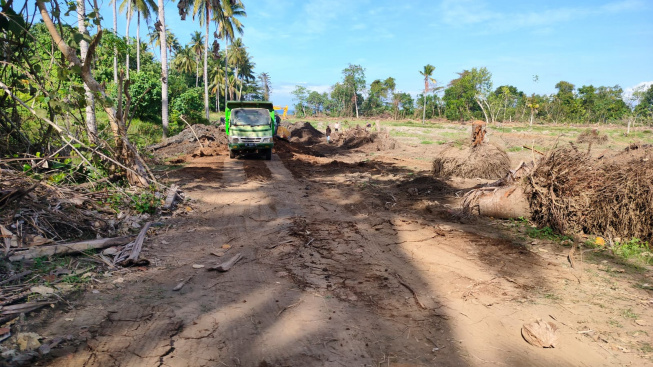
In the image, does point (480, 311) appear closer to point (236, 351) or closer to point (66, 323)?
point (236, 351)

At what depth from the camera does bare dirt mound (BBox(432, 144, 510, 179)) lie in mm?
12680

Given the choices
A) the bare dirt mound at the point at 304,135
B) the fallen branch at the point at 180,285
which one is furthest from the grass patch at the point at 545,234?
the bare dirt mound at the point at 304,135

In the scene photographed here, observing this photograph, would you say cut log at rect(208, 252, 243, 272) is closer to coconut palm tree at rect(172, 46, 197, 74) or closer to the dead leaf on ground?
the dead leaf on ground

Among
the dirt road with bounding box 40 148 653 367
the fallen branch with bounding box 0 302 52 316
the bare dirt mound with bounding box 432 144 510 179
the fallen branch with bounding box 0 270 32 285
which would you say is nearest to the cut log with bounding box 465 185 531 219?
the dirt road with bounding box 40 148 653 367

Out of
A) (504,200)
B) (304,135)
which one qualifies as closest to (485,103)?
(304,135)

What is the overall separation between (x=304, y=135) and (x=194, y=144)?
12374 millimetres

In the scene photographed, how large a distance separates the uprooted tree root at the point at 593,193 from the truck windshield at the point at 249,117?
11.5 metres

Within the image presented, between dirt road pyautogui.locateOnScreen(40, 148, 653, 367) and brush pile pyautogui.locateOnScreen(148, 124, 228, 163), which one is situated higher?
brush pile pyautogui.locateOnScreen(148, 124, 228, 163)

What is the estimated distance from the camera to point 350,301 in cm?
434

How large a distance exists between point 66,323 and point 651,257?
7814mm

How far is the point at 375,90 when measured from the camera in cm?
7625

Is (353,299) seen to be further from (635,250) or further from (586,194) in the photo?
(586,194)

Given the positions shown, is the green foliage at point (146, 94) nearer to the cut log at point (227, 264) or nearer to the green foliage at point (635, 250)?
the cut log at point (227, 264)

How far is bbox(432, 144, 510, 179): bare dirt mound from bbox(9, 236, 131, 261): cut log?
1071 cm
